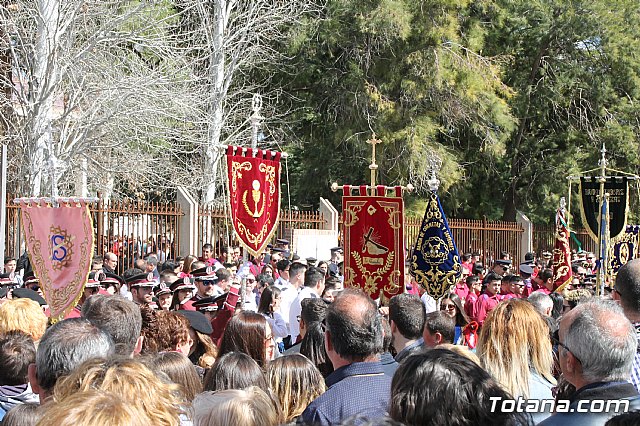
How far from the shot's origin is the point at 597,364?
11.5 ft

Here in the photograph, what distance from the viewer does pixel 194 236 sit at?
1809 centimetres

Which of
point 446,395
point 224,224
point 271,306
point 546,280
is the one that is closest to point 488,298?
point 546,280

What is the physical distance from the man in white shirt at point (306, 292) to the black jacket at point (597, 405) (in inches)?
257

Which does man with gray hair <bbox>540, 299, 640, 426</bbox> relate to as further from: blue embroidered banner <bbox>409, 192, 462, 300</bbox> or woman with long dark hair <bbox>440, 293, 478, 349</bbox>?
blue embroidered banner <bbox>409, 192, 462, 300</bbox>

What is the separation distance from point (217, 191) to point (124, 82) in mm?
8244

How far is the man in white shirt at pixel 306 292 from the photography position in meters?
10.1

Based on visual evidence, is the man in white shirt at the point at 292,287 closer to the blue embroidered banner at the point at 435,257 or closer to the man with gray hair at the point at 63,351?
the blue embroidered banner at the point at 435,257

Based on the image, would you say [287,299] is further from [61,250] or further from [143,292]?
[61,250]

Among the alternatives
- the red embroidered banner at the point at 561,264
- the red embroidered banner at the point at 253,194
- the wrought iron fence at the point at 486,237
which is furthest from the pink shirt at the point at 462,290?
the wrought iron fence at the point at 486,237

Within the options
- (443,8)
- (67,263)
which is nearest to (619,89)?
(443,8)

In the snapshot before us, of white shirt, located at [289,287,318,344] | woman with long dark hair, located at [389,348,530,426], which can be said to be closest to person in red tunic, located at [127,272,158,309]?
white shirt, located at [289,287,318,344]

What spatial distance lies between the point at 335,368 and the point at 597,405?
142cm

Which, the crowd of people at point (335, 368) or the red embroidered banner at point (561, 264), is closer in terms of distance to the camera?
the crowd of people at point (335, 368)

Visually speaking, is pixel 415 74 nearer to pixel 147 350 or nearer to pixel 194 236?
pixel 194 236
